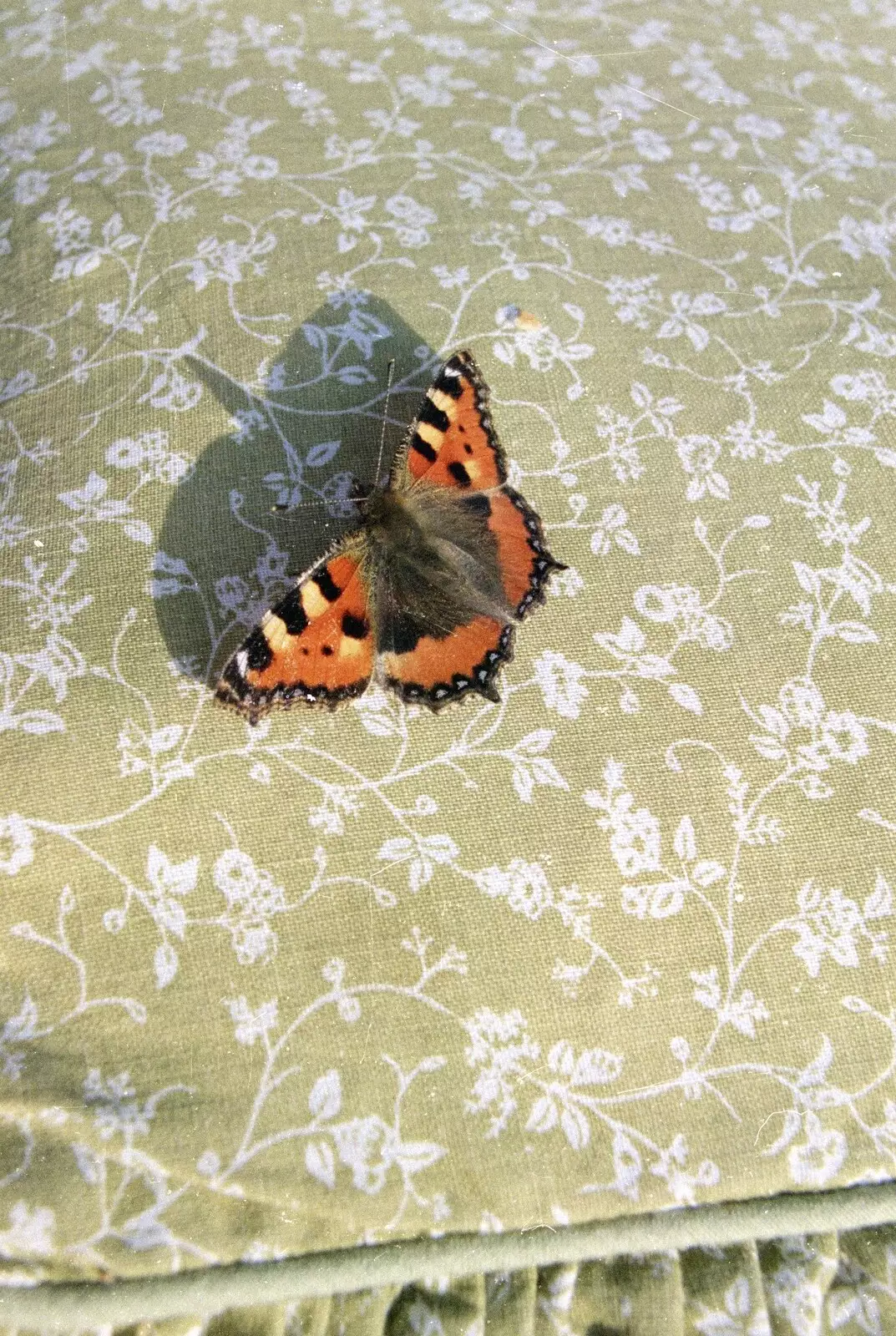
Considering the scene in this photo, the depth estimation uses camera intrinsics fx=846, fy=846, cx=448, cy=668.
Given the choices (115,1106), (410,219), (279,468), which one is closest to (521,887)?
(115,1106)

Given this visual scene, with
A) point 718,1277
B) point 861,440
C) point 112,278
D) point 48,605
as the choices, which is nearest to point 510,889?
point 718,1277

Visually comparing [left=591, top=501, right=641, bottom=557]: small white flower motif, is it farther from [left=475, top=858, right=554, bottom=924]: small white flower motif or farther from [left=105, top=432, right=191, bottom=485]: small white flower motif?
[left=105, top=432, right=191, bottom=485]: small white flower motif

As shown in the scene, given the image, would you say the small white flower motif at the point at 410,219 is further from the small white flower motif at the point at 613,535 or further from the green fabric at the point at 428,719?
the small white flower motif at the point at 613,535

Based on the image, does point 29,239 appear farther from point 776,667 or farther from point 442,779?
point 776,667

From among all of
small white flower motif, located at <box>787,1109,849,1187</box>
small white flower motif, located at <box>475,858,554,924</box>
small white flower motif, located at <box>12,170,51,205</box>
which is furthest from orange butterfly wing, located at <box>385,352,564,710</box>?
small white flower motif, located at <box>12,170,51,205</box>

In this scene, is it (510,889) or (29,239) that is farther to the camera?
(29,239)
